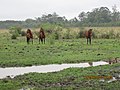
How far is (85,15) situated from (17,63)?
107 meters

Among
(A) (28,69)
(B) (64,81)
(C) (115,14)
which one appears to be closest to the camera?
(B) (64,81)

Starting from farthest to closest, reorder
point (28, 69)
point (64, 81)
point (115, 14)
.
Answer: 1. point (115, 14)
2. point (28, 69)
3. point (64, 81)

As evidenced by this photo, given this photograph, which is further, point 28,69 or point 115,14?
point 115,14

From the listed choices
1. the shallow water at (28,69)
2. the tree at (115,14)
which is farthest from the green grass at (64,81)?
the tree at (115,14)

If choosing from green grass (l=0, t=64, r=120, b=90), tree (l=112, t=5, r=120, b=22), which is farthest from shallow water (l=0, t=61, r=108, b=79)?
tree (l=112, t=5, r=120, b=22)

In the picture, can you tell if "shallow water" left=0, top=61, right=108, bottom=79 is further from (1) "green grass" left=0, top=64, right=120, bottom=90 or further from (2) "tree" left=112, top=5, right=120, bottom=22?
(2) "tree" left=112, top=5, right=120, bottom=22

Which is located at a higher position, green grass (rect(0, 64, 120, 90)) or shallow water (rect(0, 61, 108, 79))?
green grass (rect(0, 64, 120, 90))

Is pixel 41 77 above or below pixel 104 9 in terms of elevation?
below

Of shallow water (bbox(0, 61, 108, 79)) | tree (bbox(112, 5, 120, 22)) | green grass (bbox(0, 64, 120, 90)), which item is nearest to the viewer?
green grass (bbox(0, 64, 120, 90))

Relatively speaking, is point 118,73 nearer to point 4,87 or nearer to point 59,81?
point 59,81

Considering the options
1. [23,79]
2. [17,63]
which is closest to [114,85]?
[23,79]

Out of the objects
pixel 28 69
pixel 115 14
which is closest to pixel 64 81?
pixel 28 69

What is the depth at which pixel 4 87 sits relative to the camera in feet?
45.2

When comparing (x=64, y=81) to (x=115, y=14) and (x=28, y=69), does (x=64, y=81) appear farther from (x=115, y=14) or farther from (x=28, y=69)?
(x=115, y=14)
